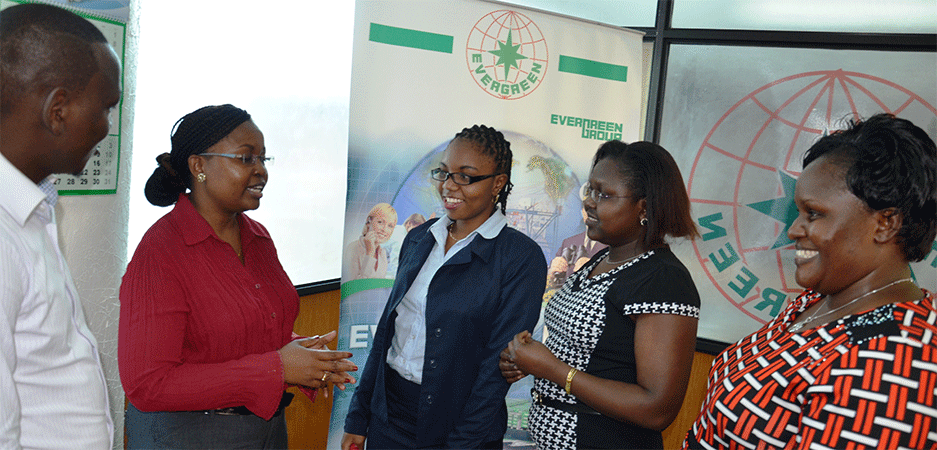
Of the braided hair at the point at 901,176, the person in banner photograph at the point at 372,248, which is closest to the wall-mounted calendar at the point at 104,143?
the person in banner photograph at the point at 372,248

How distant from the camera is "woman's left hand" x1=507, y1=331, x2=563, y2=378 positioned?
1.86 meters

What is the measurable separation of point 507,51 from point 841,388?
245 cm

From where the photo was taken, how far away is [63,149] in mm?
1164

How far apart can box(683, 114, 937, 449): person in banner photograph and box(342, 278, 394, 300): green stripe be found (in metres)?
1.94

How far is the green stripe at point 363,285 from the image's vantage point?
3029 millimetres

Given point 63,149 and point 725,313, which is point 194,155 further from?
point 725,313

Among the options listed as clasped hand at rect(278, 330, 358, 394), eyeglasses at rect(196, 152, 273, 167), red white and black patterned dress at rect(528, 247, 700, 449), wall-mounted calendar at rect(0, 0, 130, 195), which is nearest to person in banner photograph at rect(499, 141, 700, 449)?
red white and black patterned dress at rect(528, 247, 700, 449)

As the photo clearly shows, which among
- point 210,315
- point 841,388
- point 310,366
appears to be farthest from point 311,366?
point 841,388

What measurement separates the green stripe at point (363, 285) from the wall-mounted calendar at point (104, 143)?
1.11 m

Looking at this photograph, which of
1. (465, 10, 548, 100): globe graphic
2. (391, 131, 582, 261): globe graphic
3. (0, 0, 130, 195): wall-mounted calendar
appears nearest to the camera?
(0, 0, 130, 195): wall-mounted calendar

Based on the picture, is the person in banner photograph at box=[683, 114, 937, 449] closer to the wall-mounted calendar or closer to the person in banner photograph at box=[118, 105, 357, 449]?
the person in banner photograph at box=[118, 105, 357, 449]

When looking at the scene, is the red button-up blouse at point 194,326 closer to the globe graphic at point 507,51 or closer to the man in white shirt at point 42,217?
the man in white shirt at point 42,217

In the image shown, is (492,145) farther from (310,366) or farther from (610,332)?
(310,366)

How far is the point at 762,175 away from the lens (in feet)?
11.6
